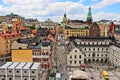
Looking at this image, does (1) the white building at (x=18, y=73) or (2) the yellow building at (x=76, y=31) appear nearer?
(1) the white building at (x=18, y=73)

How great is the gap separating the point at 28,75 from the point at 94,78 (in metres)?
22.0

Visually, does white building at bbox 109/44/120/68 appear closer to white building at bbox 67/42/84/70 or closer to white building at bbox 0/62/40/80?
white building at bbox 67/42/84/70

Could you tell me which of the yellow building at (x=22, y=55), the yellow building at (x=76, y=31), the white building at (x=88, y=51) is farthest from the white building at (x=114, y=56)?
the yellow building at (x=76, y=31)

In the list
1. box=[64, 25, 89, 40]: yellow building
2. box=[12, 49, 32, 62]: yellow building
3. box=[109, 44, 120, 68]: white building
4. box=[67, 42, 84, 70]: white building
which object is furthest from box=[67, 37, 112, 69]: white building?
box=[64, 25, 89, 40]: yellow building

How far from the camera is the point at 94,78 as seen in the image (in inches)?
2292

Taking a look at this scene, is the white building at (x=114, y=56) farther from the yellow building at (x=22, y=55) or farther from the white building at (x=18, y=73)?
the white building at (x=18, y=73)

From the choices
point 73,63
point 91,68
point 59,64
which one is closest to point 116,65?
point 91,68

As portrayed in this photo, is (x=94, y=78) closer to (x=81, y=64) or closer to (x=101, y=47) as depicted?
(x=81, y=64)

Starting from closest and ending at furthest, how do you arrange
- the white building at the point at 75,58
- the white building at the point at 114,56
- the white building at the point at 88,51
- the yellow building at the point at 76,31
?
the white building at the point at 114,56 < the white building at the point at 75,58 < the white building at the point at 88,51 < the yellow building at the point at 76,31

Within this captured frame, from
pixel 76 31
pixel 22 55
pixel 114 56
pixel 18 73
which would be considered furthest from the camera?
pixel 76 31

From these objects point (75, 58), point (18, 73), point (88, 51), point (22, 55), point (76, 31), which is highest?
point (22, 55)

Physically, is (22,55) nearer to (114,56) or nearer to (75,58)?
(75,58)

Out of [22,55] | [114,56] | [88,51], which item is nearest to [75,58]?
[88,51]

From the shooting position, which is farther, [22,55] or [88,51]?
[88,51]
